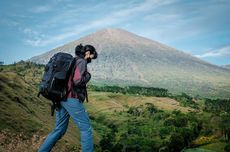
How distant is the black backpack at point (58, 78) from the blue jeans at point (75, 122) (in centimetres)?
28

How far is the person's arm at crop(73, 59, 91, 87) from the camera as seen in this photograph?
841 cm

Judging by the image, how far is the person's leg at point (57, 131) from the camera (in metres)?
8.91

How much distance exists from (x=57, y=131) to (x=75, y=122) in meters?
0.77

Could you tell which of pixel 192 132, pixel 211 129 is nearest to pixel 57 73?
pixel 192 132

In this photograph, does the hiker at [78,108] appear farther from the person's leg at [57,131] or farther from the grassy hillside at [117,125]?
the grassy hillside at [117,125]

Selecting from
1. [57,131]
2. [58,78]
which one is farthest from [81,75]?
[57,131]

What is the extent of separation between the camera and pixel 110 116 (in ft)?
599

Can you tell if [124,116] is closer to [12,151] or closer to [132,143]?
[132,143]

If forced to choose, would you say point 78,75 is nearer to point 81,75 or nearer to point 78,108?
point 81,75

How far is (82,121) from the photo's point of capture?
27.6ft

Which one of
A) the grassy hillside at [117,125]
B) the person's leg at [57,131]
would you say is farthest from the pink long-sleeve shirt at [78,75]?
the grassy hillside at [117,125]

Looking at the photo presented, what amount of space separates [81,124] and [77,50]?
2071 millimetres

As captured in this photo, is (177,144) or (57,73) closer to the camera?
(57,73)

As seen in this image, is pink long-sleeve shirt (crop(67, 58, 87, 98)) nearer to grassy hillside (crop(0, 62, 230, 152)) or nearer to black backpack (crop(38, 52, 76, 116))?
black backpack (crop(38, 52, 76, 116))
